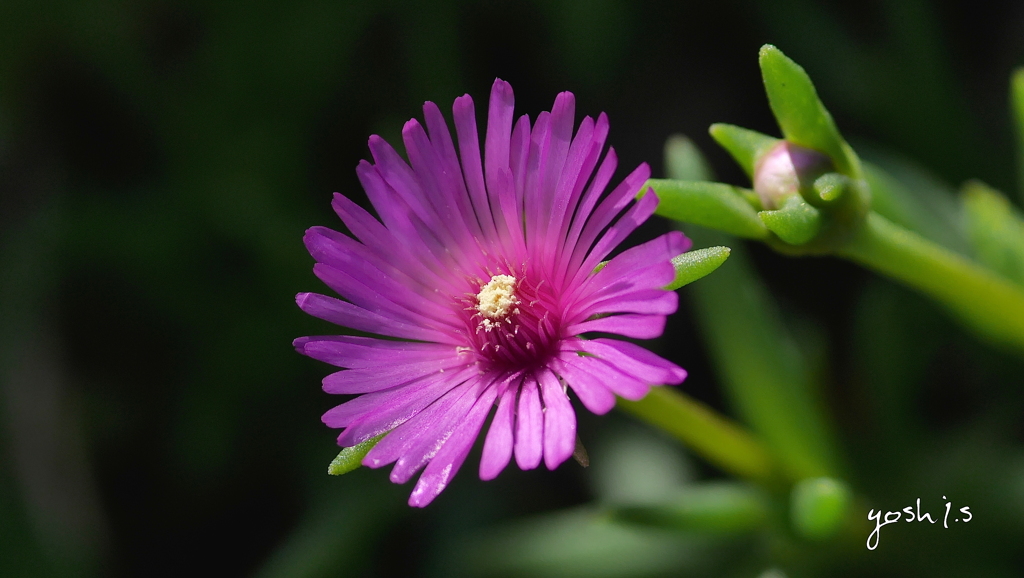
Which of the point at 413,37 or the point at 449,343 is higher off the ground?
the point at 413,37

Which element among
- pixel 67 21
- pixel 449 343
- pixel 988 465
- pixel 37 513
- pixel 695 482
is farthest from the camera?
pixel 67 21

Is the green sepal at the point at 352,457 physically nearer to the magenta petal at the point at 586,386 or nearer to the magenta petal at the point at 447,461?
the magenta petal at the point at 447,461

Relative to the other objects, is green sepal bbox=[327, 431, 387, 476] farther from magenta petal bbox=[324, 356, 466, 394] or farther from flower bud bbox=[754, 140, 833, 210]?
flower bud bbox=[754, 140, 833, 210]

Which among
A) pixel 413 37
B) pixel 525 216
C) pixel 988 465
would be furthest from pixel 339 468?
pixel 413 37

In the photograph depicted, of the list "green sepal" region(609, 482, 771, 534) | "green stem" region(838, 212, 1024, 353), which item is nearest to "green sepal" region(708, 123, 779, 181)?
"green stem" region(838, 212, 1024, 353)

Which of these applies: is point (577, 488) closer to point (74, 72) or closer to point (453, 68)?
point (453, 68)

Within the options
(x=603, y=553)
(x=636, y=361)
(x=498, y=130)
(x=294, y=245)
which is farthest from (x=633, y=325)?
(x=294, y=245)

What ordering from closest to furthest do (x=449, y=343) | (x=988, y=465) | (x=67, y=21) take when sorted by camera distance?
(x=449, y=343) → (x=988, y=465) → (x=67, y=21)
